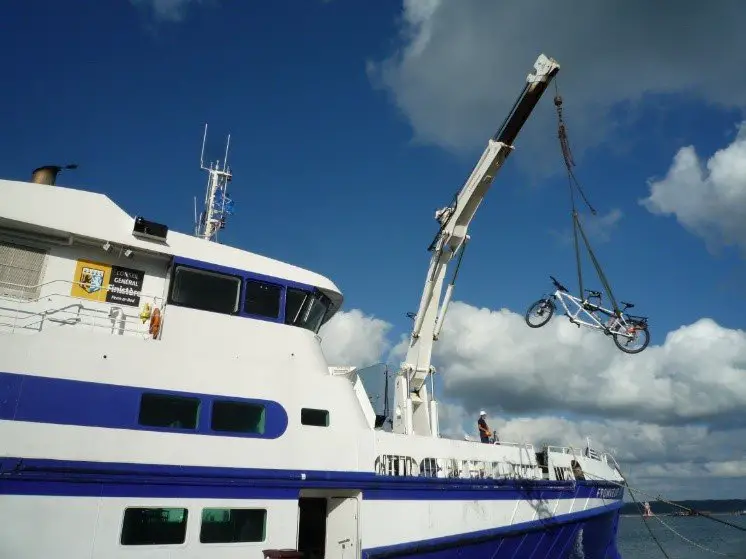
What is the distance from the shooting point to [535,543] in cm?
1212

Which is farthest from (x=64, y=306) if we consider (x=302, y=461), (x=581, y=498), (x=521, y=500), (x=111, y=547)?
(x=581, y=498)

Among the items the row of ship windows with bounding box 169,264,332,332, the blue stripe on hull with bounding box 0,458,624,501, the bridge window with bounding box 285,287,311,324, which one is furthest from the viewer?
the bridge window with bounding box 285,287,311,324

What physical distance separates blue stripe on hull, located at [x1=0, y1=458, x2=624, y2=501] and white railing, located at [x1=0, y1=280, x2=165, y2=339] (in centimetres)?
217

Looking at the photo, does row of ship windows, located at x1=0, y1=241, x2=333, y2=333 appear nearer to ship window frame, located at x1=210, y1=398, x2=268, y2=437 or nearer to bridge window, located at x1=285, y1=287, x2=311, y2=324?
bridge window, located at x1=285, y1=287, x2=311, y2=324

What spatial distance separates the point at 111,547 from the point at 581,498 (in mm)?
11901

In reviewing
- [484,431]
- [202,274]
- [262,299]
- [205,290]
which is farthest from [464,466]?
[202,274]

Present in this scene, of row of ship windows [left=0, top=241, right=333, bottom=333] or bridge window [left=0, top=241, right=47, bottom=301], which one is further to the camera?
row of ship windows [left=0, top=241, right=333, bottom=333]

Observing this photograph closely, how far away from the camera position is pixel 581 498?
549 inches

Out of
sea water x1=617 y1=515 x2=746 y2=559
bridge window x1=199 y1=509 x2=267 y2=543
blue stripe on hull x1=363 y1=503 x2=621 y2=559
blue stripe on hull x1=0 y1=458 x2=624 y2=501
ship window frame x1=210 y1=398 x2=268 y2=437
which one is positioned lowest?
sea water x1=617 y1=515 x2=746 y2=559

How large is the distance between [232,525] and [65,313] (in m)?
4.42

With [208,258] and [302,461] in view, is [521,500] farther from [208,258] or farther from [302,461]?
[208,258]

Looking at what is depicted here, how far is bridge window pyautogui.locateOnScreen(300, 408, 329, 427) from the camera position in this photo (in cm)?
927

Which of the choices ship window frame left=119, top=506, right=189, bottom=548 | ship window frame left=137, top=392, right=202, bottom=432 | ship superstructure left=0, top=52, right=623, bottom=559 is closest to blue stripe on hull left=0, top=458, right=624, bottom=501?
ship superstructure left=0, top=52, right=623, bottom=559

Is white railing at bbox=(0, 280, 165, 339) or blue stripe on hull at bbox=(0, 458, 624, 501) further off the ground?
white railing at bbox=(0, 280, 165, 339)
